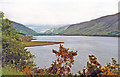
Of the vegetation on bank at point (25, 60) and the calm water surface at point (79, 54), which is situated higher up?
the vegetation on bank at point (25, 60)

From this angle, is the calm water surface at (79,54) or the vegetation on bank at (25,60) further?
the calm water surface at (79,54)

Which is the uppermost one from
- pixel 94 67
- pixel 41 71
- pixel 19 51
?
pixel 19 51

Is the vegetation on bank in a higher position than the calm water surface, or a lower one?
higher

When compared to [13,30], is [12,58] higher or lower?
lower

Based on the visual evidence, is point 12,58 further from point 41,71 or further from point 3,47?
point 41,71

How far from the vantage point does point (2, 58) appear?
A: 30.3 ft

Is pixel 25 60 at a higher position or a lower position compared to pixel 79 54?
higher

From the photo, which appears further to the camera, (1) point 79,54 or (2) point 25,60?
(1) point 79,54

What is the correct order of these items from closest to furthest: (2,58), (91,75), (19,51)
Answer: (91,75)
(2,58)
(19,51)

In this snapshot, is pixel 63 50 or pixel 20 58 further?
pixel 20 58

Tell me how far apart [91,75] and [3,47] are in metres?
6.45

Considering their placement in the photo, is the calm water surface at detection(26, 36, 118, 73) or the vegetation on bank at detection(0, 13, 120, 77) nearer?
the vegetation on bank at detection(0, 13, 120, 77)

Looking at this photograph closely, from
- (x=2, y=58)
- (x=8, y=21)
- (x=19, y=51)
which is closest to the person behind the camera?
(x=2, y=58)

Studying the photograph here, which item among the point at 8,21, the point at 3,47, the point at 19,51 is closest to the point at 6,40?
the point at 3,47
